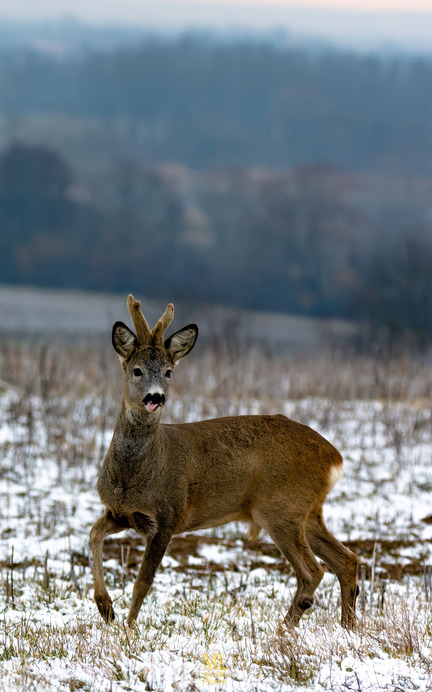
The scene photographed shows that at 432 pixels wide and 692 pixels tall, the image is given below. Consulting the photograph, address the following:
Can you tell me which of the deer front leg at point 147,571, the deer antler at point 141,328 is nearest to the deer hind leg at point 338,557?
the deer front leg at point 147,571

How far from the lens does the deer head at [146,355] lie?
5.57 m

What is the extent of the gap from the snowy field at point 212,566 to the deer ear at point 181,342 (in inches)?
68.1

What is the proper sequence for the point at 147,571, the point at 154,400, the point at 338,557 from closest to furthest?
the point at 154,400
the point at 147,571
the point at 338,557

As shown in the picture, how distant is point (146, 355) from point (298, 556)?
175 centimetres

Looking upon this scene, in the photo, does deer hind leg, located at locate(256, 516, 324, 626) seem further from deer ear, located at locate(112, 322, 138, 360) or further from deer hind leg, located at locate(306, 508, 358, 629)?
deer ear, located at locate(112, 322, 138, 360)

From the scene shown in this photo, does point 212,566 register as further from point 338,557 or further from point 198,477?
point 198,477

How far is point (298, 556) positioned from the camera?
609 centimetres

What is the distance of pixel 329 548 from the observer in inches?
249

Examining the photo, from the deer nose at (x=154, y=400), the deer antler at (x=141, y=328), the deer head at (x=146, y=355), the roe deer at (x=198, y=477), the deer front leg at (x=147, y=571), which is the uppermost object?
the deer antler at (x=141, y=328)

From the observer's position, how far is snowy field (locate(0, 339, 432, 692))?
15.5 feet

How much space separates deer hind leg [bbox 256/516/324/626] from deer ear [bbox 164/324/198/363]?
1.31 m

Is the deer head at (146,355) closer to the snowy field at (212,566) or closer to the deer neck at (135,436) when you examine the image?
the deer neck at (135,436)

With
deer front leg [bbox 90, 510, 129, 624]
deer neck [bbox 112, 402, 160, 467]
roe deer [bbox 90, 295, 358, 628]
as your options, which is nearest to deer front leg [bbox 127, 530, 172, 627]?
roe deer [bbox 90, 295, 358, 628]

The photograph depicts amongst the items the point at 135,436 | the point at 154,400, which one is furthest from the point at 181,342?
the point at 135,436
